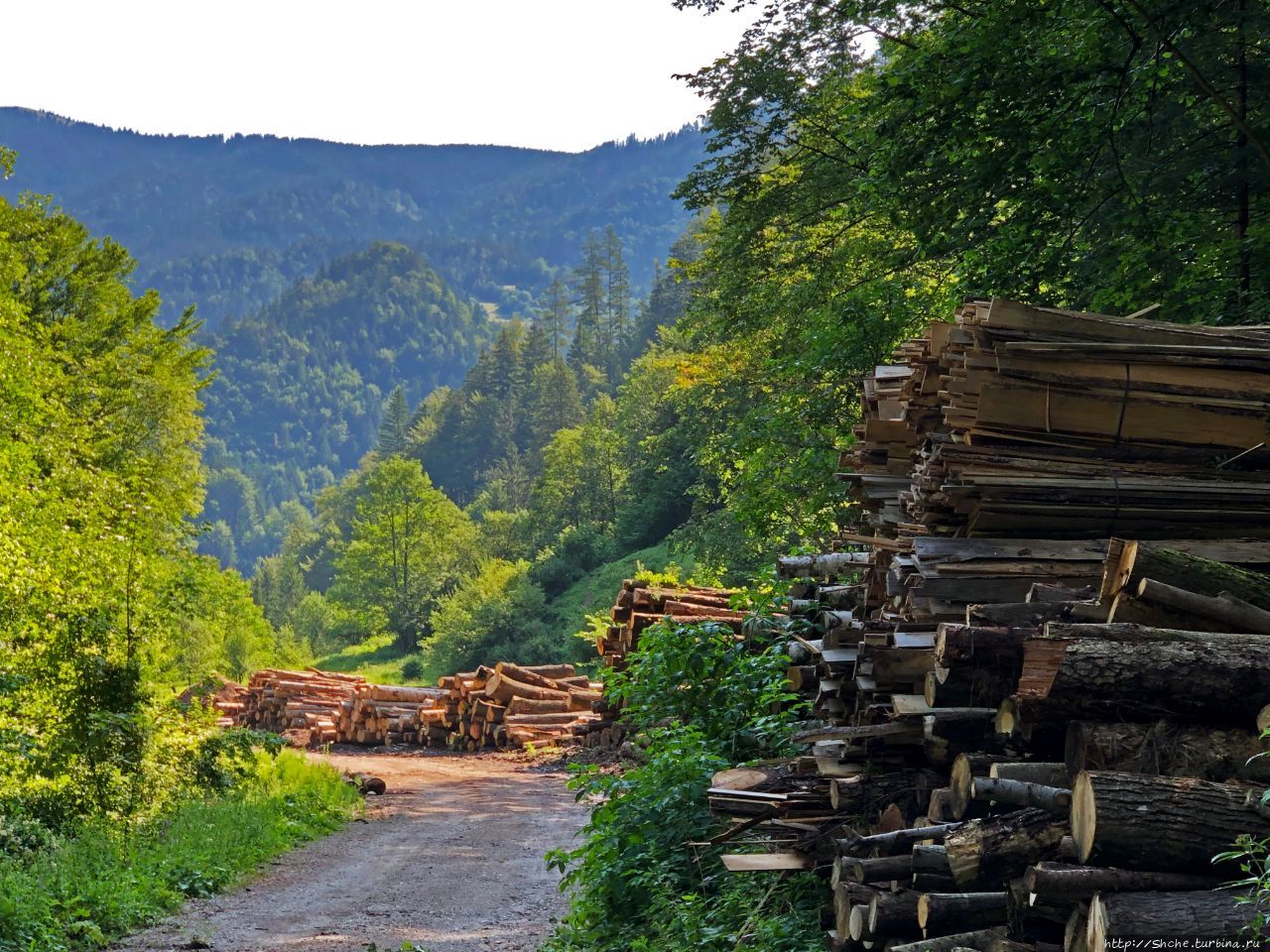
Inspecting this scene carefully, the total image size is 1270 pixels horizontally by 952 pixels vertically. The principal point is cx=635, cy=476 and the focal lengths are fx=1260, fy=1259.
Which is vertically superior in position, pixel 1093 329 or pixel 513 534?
pixel 1093 329

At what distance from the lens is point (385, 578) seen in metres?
76.6

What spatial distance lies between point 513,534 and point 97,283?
44106 millimetres

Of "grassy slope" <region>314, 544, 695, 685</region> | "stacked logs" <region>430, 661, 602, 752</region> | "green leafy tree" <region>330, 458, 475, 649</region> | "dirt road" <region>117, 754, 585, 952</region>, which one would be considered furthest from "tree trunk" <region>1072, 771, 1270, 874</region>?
"green leafy tree" <region>330, 458, 475, 649</region>

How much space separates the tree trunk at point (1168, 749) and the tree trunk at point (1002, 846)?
312 millimetres

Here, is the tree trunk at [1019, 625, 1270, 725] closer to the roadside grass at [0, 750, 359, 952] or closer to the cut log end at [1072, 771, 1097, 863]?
the cut log end at [1072, 771, 1097, 863]

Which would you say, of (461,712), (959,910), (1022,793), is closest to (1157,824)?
(1022,793)

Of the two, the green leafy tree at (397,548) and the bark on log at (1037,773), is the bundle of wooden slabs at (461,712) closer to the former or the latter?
the bark on log at (1037,773)

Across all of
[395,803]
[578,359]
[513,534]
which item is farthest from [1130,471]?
[578,359]

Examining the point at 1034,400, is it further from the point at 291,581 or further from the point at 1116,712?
the point at 291,581

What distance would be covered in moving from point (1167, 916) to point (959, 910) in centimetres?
103

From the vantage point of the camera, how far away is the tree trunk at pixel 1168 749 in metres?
5.18

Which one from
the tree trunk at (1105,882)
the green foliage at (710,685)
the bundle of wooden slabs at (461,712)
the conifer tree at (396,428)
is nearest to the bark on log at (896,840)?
the tree trunk at (1105,882)

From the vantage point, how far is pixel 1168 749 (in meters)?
5.22

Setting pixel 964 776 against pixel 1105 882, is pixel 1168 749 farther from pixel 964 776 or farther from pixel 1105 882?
pixel 964 776
